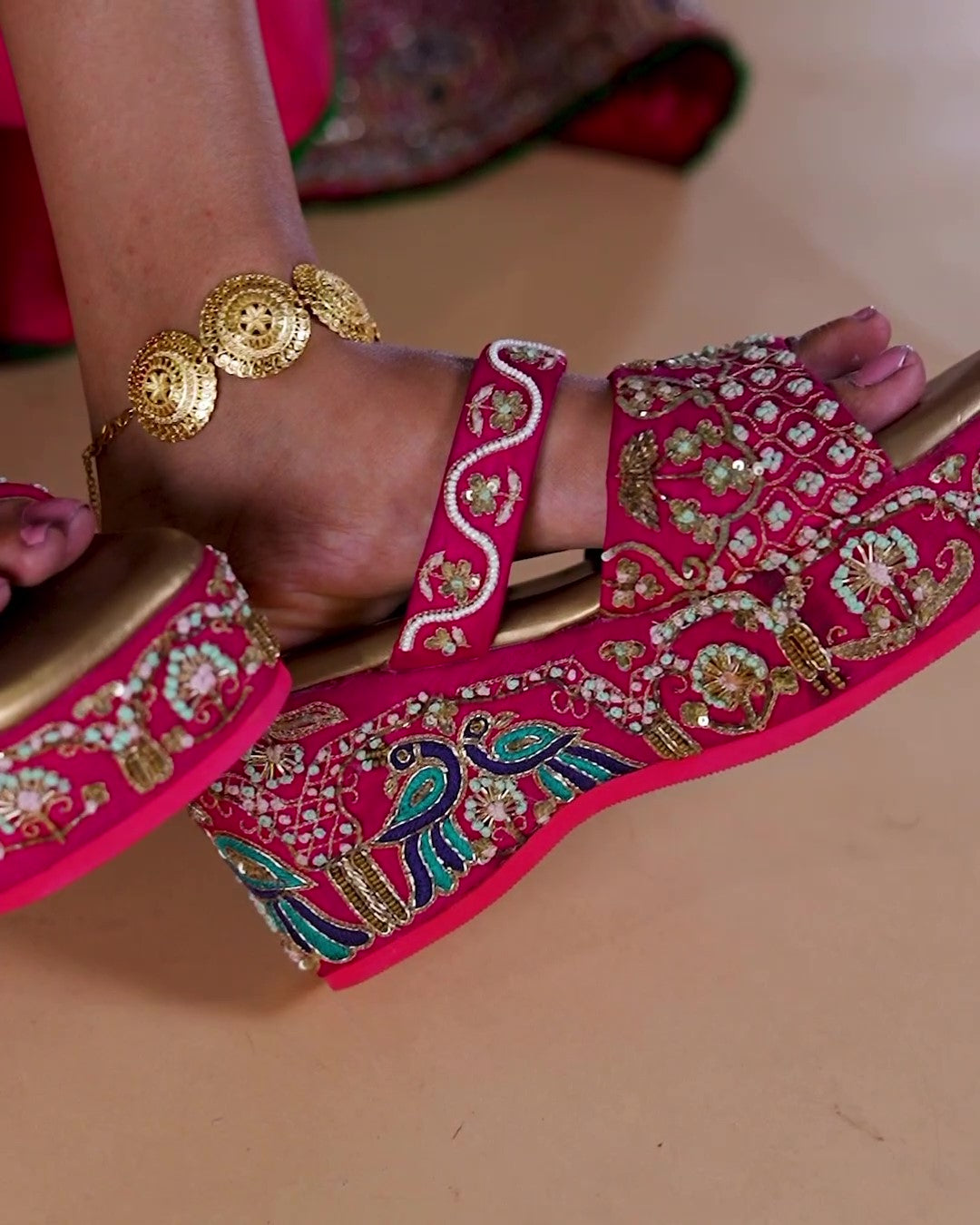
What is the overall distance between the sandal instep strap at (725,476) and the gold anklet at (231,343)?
162 mm

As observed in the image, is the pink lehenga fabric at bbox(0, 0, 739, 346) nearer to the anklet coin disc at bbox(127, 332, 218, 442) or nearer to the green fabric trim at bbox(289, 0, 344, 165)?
the green fabric trim at bbox(289, 0, 344, 165)

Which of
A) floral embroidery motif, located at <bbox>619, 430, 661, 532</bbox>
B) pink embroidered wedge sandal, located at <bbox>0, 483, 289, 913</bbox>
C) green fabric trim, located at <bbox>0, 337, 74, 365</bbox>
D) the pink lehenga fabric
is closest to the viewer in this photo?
pink embroidered wedge sandal, located at <bbox>0, 483, 289, 913</bbox>

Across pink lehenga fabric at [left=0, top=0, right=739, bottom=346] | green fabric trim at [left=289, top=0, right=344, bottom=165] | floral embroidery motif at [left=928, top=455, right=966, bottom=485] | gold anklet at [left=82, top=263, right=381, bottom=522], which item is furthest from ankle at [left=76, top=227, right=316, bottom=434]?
pink lehenga fabric at [left=0, top=0, right=739, bottom=346]

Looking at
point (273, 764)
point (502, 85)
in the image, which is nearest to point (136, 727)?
point (273, 764)

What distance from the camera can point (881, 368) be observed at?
2.04 feet

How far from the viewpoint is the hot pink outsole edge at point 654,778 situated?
61 centimetres

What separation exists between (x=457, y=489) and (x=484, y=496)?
1 centimetres

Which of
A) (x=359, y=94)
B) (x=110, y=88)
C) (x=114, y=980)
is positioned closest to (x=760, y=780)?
(x=114, y=980)

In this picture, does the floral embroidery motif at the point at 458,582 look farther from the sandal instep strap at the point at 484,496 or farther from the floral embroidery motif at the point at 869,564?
the floral embroidery motif at the point at 869,564

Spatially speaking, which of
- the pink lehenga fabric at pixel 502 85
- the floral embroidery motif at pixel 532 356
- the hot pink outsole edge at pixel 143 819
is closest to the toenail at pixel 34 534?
the hot pink outsole edge at pixel 143 819

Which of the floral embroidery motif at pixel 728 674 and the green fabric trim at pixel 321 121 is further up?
the green fabric trim at pixel 321 121

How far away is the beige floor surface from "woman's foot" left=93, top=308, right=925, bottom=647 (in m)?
0.23

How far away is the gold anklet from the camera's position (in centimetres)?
64

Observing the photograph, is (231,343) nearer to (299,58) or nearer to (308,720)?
(308,720)
